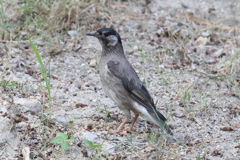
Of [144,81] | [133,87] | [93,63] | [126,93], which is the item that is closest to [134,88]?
[133,87]

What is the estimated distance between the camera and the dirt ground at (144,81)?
4.67 meters

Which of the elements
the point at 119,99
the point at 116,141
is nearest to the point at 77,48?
the point at 119,99

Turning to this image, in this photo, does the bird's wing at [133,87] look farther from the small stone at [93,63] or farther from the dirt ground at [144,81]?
the small stone at [93,63]

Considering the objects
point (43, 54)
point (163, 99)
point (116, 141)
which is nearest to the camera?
point (116, 141)

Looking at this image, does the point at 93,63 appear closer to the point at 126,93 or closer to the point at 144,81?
the point at 144,81

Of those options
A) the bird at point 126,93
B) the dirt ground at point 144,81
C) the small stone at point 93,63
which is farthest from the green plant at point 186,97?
the small stone at point 93,63

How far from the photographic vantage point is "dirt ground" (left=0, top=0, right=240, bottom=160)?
4.67 m

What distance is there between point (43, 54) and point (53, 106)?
1653 mm

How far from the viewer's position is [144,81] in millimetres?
6605

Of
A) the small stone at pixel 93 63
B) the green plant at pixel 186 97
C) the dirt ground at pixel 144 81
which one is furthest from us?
the small stone at pixel 93 63

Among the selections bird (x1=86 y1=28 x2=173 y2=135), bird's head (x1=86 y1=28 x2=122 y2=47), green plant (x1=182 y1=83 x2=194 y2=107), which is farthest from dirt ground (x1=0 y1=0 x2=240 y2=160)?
bird's head (x1=86 y1=28 x2=122 y2=47)

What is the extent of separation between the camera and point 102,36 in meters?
5.52

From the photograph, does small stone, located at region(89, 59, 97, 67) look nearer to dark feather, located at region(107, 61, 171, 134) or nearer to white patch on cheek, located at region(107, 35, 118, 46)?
white patch on cheek, located at region(107, 35, 118, 46)

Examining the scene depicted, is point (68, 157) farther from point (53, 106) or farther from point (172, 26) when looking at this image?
point (172, 26)
